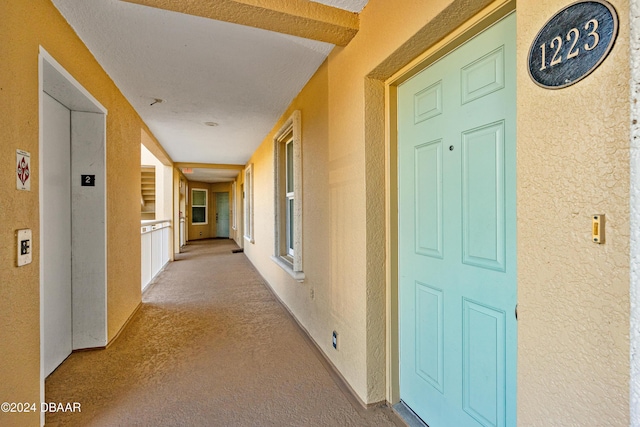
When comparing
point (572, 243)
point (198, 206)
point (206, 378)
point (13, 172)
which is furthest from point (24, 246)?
point (198, 206)

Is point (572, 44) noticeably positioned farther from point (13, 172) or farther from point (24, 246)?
point (24, 246)

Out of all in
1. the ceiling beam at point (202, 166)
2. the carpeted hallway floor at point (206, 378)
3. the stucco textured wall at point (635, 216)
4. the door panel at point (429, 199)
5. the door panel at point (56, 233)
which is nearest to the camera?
the stucco textured wall at point (635, 216)

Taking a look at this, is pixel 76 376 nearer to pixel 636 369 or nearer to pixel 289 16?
pixel 289 16

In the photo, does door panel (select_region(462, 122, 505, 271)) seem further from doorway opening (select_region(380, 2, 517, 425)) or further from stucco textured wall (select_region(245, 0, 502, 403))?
stucco textured wall (select_region(245, 0, 502, 403))

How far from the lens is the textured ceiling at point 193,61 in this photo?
1.71 m

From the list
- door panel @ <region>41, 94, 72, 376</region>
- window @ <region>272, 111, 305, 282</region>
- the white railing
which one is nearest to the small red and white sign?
door panel @ <region>41, 94, 72, 376</region>

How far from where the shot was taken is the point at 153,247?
15.8 ft

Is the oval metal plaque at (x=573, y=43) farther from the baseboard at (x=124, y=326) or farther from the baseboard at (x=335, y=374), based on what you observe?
the baseboard at (x=124, y=326)

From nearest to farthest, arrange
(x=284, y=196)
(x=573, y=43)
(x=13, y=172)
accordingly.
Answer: (x=573, y=43)
(x=13, y=172)
(x=284, y=196)

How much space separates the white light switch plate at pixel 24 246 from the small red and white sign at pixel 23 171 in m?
0.22

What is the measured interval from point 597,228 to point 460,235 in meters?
0.60

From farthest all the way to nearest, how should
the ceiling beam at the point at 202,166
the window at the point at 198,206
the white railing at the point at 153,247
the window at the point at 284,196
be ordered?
1. the window at the point at 198,206
2. the ceiling beam at the point at 202,166
3. the white railing at the point at 153,247
4. the window at the point at 284,196

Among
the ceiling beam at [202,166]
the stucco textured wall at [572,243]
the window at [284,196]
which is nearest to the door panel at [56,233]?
the window at [284,196]

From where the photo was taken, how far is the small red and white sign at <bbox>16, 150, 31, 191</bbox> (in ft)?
4.23
